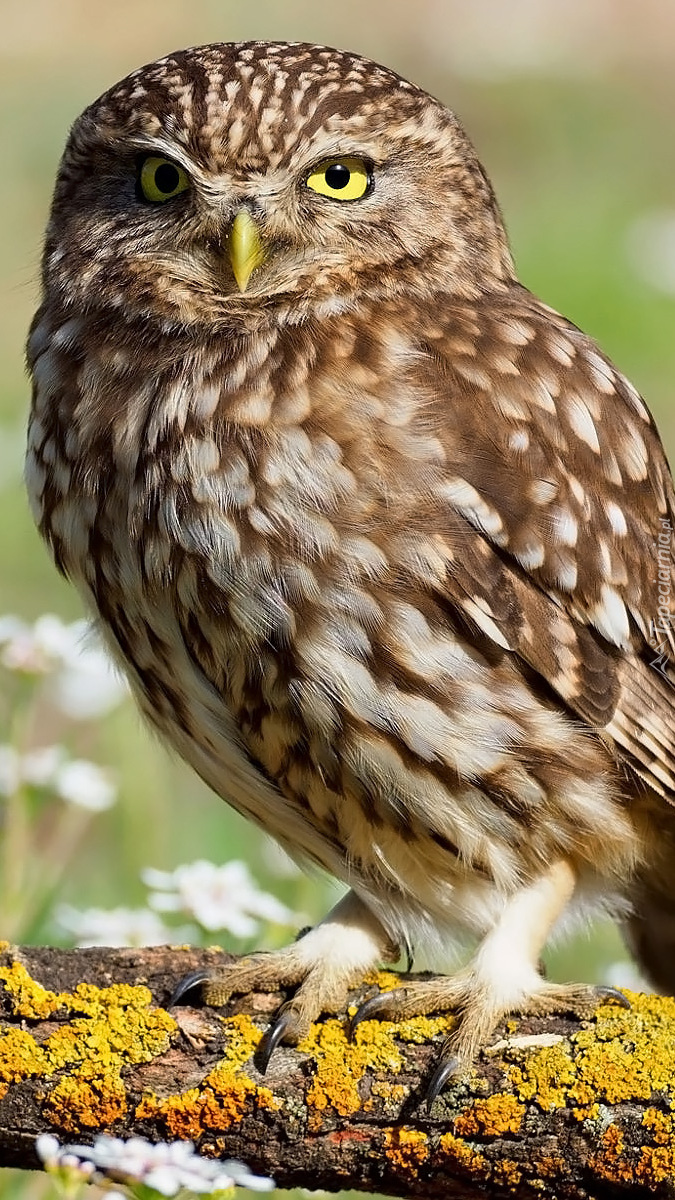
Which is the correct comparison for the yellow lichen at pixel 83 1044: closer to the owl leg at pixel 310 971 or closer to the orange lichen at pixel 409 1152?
the owl leg at pixel 310 971

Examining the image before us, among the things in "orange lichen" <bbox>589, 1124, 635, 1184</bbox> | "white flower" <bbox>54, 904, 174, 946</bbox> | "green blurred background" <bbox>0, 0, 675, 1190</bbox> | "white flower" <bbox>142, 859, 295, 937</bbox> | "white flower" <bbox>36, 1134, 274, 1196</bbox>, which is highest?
"green blurred background" <bbox>0, 0, 675, 1190</bbox>

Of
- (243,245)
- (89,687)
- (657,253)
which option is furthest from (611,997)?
(657,253)

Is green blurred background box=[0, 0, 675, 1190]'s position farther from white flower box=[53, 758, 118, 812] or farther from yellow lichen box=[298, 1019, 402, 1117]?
yellow lichen box=[298, 1019, 402, 1117]

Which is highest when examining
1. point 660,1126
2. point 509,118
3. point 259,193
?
point 509,118

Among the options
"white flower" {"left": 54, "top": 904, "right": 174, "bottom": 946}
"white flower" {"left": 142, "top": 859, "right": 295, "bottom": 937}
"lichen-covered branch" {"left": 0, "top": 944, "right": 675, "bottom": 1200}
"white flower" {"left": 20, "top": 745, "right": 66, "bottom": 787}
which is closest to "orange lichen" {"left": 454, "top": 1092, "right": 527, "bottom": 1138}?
"lichen-covered branch" {"left": 0, "top": 944, "right": 675, "bottom": 1200}

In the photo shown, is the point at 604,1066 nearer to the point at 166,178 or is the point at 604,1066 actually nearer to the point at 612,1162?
the point at 612,1162

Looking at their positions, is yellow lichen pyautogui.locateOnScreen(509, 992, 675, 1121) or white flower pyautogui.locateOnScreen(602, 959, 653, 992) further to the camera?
white flower pyautogui.locateOnScreen(602, 959, 653, 992)

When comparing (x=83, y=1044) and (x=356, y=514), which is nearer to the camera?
(x=83, y=1044)
